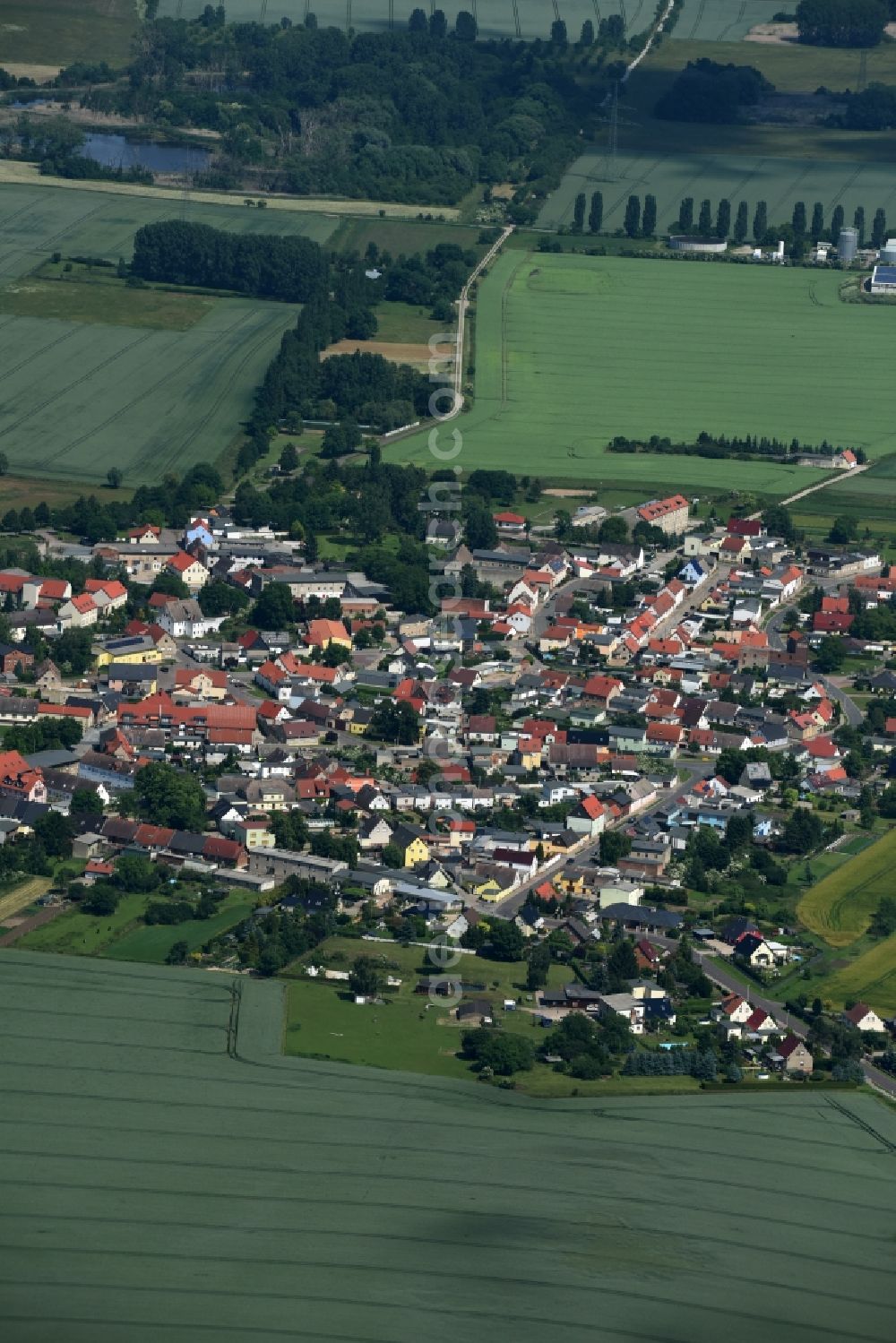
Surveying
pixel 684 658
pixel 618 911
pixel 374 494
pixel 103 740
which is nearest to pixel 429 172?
pixel 374 494

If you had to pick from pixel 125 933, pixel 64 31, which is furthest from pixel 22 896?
pixel 64 31

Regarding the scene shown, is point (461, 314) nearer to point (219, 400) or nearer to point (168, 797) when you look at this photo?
point (219, 400)

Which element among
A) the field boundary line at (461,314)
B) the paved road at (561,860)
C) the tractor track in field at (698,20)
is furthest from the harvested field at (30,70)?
the paved road at (561,860)

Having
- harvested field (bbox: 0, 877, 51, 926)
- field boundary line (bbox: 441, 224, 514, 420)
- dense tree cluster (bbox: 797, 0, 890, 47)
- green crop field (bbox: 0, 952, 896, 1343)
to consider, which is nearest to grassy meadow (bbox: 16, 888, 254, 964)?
harvested field (bbox: 0, 877, 51, 926)

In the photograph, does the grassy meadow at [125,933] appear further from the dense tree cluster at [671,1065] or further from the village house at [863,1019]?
the village house at [863,1019]

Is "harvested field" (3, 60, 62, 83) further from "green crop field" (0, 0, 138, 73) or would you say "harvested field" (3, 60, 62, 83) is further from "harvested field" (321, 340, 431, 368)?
"harvested field" (321, 340, 431, 368)

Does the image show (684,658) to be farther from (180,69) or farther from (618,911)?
(180,69)

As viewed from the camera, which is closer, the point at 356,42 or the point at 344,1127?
the point at 344,1127
